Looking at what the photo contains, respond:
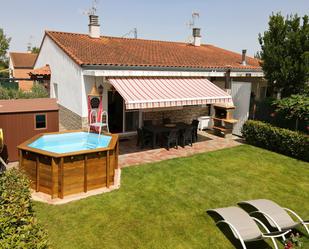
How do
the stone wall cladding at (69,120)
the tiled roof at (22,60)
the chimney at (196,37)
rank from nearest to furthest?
the stone wall cladding at (69,120) < the chimney at (196,37) < the tiled roof at (22,60)

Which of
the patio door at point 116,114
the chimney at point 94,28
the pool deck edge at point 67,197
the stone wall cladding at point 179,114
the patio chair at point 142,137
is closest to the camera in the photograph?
the pool deck edge at point 67,197

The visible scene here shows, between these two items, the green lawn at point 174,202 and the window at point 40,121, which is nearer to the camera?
the green lawn at point 174,202

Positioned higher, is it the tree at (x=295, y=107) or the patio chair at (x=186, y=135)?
the tree at (x=295, y=107)

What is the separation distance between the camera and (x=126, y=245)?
10.4 metres

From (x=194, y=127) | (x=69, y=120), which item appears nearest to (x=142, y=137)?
(x=194, y=127)

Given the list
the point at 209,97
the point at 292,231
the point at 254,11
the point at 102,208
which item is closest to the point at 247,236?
the point at 292,231

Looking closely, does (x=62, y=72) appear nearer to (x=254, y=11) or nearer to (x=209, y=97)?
(x=209, y=97)

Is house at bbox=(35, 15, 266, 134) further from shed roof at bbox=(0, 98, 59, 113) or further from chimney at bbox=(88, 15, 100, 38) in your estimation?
shed roof at bbox=(0, 98, 59, 113)

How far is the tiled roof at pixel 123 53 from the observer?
70.4 feet

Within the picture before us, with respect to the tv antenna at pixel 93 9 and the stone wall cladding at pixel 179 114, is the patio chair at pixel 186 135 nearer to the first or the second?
the stone wall cladding at pixel 179 114

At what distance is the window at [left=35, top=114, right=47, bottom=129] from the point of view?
63.6 ft

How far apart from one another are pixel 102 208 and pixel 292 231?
28.0 ft

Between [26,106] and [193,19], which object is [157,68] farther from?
[193,19]

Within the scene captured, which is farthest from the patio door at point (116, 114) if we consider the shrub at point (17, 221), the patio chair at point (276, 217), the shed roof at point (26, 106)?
the shrub at point (17, 221)
